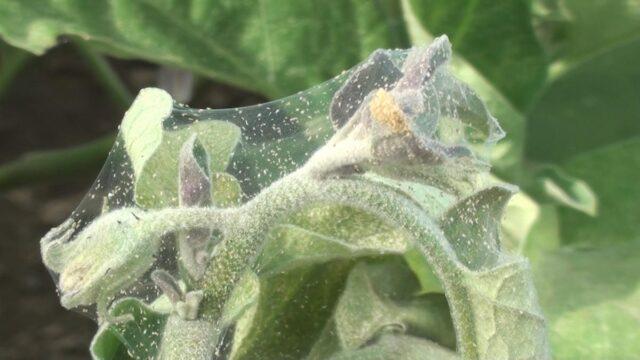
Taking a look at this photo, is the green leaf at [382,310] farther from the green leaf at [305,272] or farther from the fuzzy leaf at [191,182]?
the fuzzy leaf at [191,182]

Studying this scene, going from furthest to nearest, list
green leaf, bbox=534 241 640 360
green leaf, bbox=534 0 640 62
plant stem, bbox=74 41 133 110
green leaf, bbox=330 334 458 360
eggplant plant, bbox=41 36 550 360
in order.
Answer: plant stem, bbox=74 41 133 110, green leaf, bbox=534 0 640 62, green leaf, bbox=534 241 640 360, green leaf, bbox=330 334 458 360, eggplant plant, bbox=41 36 550 360

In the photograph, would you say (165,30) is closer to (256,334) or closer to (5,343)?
(256,334)

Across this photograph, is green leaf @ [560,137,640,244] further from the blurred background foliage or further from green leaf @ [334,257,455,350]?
green leaf @ [334,257,455,350]

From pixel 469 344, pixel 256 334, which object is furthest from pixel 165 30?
pixel 469 344

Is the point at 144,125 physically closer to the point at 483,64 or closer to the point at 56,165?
the point at 483,64

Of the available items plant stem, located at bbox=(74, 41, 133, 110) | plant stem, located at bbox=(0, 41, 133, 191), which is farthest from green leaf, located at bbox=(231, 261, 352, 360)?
plant stem, located at bbox=(74, 41, 133, 110)

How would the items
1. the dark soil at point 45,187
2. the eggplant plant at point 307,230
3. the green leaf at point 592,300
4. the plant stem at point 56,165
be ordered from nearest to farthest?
the eggplant plant at point 307,230, the green leaf at point 592,300, the plant stem at point 56,165, the dark soil at point 45,187

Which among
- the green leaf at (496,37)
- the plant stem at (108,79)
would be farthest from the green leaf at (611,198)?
the plant stem at (108,79)
